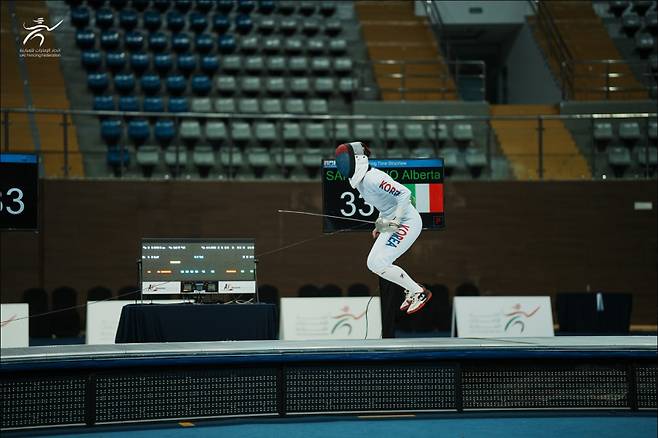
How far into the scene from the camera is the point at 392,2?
22.8 m

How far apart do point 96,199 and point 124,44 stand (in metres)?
5.87

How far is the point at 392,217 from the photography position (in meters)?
8.05

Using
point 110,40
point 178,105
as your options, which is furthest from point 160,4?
point 178,105

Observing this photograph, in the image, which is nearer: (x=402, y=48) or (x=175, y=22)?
(x=175, y=22)

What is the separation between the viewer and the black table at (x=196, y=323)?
27.4 feet

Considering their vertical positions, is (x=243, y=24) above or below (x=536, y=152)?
above

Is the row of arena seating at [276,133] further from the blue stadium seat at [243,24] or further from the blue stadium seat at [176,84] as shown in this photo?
the blue stadium seat at [243,24]

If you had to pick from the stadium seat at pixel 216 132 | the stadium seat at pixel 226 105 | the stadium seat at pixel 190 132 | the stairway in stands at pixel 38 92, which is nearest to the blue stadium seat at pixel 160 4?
the stairway in stands at pixel 38 92

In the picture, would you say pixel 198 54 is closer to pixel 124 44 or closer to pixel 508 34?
pixel 124 44

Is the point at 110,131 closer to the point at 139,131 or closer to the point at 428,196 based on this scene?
the point at 139,131

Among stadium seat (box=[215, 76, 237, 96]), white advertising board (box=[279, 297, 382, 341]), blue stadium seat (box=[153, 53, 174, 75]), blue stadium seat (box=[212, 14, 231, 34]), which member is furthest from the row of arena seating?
blue stadium seat (box=[212, 14, 231, 34])

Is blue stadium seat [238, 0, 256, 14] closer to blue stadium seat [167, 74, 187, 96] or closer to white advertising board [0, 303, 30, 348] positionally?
blue stadium seat [167, 74, 187, 96]

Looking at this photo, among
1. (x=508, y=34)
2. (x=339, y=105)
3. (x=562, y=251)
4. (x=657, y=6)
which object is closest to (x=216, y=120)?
(x=339, y=105)

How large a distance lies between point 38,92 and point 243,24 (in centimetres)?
509
